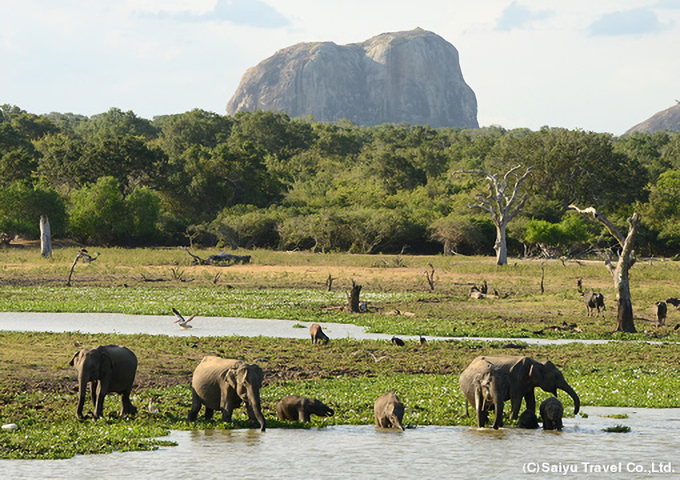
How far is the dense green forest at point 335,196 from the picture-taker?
236 feet

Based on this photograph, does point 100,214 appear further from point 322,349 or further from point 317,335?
point 322,349

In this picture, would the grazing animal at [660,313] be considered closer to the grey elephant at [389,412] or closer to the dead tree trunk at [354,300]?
the dead tree trunk at [354,300]

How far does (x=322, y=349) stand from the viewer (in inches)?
870

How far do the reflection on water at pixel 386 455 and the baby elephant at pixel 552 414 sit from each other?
0.58ft

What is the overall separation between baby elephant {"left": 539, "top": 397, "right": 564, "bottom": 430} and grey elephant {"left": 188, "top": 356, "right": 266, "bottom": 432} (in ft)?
14.7

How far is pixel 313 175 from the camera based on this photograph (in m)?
112

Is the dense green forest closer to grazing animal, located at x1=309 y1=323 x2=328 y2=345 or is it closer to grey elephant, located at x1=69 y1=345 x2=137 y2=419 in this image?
grazing animal, located at x1=309 y1=323 x2=328 y2=345

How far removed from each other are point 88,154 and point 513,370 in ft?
254

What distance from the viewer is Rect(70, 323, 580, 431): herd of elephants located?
1278 cm

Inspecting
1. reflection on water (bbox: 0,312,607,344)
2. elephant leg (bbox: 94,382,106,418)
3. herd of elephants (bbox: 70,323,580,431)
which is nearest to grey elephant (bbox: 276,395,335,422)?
herd of elephants (bbox: 70,323,580,431)

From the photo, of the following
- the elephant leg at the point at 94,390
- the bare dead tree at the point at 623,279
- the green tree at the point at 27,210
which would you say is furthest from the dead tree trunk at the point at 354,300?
the green tree at the point at 27,210

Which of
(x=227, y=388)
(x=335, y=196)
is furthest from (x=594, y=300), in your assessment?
(x=335, y=196)

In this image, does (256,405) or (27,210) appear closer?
(256,405)

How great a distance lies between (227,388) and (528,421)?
4.83m
